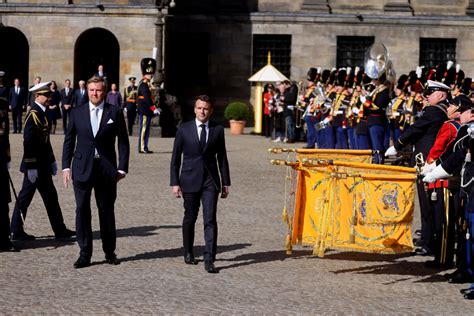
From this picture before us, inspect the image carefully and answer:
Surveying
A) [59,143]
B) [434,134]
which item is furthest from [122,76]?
[434,134]

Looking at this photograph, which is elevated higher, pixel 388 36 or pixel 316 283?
pixel 388 36

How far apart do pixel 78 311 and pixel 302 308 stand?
191cm

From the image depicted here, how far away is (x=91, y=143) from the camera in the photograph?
39.1 ft

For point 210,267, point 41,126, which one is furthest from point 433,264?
point 41,126

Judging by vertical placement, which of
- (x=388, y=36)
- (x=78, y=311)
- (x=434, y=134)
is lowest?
(x=78, y=311)

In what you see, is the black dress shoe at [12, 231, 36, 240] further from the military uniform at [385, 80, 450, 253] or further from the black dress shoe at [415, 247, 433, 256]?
the black dress shoe at [415, 247, 433, 256]

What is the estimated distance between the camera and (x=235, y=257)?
12.4 metres

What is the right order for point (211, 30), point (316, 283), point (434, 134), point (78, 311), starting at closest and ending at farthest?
point (78, 311)
point (316, 283)
point (434, 134)
point (211, 30)

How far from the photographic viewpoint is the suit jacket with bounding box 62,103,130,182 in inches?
468

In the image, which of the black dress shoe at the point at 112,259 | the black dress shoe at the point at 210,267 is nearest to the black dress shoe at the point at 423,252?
the black dress shoe at the point at 210,267

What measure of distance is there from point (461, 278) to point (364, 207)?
119 cm

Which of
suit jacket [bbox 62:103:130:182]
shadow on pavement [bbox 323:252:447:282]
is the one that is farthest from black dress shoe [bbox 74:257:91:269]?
shadow on pavement [bbox 323:252:447:282]

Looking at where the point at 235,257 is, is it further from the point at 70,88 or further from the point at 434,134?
the point at 70,88

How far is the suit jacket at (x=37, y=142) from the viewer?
1335cm
